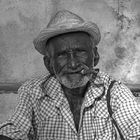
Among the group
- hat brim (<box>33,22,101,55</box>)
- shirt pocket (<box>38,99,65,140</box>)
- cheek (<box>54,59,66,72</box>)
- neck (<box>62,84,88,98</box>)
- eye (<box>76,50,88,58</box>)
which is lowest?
shirt pocket (<box>38,99,65,140</box>)

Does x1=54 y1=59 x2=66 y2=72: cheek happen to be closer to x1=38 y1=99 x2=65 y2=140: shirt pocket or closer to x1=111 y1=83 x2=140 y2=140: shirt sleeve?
x1=38 y1=99 x2=65 y2=140: shirt pocket

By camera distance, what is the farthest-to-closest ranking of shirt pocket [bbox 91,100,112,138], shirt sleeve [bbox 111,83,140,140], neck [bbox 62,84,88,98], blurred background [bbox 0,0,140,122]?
blurred background [bbox 0,0,140,122] → neck [bbox 62,84,88,98] → shirt pocket [bbox 91,100,112,138] → shirt sleeve [bbox 111,83,140,140]

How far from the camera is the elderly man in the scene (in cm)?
312

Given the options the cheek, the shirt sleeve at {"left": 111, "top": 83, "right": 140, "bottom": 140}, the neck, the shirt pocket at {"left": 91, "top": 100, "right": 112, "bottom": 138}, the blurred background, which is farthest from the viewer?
the blurred background

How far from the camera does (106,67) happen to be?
5215mm

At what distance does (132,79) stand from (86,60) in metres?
2.26

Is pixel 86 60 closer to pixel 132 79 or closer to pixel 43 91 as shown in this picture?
pixel 43 91

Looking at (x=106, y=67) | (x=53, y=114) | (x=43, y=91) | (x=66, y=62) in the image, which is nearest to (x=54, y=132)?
(x=53, y=114)

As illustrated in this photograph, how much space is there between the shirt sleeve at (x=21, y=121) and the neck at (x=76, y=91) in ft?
1.15

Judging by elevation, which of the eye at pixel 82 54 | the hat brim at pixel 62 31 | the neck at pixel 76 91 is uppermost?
the hat brim at pixel 62 31

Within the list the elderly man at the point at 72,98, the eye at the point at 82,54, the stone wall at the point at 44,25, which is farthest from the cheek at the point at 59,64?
the stone wall at the point at 44,25

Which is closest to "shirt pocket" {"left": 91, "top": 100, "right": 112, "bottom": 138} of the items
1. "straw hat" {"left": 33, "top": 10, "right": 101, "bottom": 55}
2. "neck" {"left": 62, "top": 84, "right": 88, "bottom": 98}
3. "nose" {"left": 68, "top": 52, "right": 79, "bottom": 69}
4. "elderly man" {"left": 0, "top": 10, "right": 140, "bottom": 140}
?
"elderly man" {"left": 0, "top": 10, "right": 140, "bottom": 140}

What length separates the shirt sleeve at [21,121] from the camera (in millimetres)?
3107

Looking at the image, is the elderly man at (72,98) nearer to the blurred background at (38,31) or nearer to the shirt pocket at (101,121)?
the shirt pocket at (101,121)
